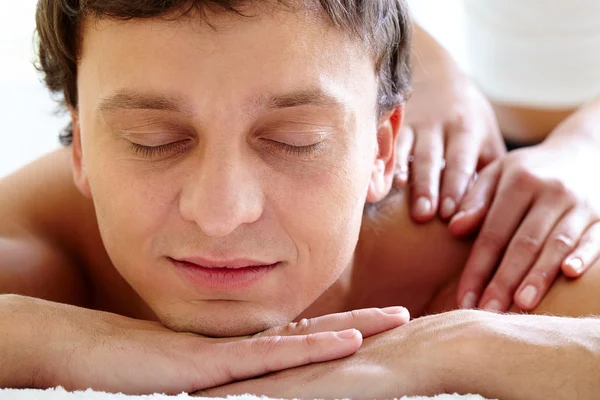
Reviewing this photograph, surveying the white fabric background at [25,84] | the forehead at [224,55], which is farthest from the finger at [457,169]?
the white fabric background at [25,84]

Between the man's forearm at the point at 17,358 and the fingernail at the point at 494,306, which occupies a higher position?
the man's forearm at the point at 17,358

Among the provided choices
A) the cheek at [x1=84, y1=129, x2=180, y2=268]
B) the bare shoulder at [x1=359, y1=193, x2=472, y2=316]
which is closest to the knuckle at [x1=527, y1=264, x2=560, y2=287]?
the bare shoulder at [x1=359, y1=193, x2=472, y2=316]

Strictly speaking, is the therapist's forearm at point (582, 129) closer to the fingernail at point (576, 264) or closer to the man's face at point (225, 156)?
the fingernail at point (576, 264)

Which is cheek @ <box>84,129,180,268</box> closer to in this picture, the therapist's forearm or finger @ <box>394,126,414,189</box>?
finger @ <box>394,126,414,189</box>

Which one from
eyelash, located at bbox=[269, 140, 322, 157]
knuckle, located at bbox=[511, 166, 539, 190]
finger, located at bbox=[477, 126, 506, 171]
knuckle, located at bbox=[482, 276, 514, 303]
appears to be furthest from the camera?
finger, located at bbox=[477, 126, 506, 171]

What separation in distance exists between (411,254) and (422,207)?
0.09 meters

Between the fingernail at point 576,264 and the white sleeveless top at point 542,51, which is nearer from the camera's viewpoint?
the fingernail at point 576,264

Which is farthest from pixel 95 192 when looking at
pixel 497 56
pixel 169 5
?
pixel 497 56

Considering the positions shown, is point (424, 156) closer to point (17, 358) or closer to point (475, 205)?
point (475, 205)

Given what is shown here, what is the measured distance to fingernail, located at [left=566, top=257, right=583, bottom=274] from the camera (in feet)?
4.56

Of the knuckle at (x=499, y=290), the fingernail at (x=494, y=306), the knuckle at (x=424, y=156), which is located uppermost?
the knuckle at (x=424, y=156)

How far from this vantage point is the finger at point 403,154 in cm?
166

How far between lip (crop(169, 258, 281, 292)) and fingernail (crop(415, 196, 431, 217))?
0.48m

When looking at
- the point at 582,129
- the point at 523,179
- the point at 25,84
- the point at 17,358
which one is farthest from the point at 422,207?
the point at 25,84
